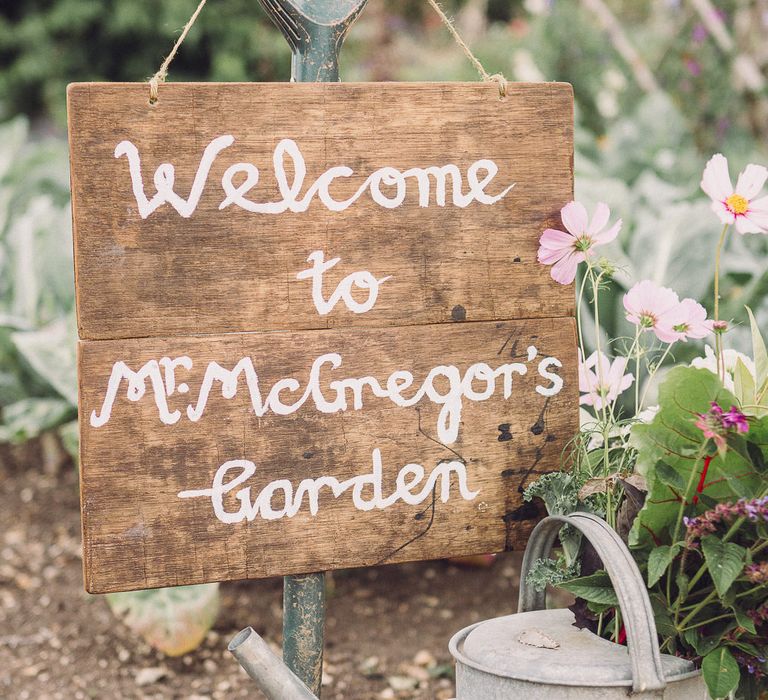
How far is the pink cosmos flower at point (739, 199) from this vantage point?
4.31 ft

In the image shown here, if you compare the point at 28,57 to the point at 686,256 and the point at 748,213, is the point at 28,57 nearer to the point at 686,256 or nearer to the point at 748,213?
the point at 686,256

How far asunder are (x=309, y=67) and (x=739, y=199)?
25.8 inches

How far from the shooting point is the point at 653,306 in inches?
53.6

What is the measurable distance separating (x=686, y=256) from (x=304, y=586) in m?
1.38

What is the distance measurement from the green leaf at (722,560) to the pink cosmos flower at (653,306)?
313 mm

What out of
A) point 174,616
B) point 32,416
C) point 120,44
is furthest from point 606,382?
point 120,44

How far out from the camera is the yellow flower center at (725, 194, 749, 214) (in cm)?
131

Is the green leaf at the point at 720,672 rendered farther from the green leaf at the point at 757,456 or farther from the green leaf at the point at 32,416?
the green leaf at the point at 32,416

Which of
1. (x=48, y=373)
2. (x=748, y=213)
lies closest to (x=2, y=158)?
(x=48, y=373)

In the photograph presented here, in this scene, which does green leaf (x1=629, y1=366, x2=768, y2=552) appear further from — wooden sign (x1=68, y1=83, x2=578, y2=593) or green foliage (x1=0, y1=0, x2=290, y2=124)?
green foliage (x1=0, y1=0, x2=290, y2=124)

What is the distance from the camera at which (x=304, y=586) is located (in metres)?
1.50

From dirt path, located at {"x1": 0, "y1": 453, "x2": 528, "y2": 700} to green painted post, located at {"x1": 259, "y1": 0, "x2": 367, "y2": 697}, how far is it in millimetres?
439

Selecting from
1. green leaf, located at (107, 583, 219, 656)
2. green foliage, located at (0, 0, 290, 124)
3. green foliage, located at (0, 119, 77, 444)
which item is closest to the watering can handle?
green leaf, located at (107, 583, 219, 656)

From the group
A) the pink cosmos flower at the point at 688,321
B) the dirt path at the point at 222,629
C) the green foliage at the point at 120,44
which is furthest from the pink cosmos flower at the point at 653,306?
the green foliage at the point at 120,44
